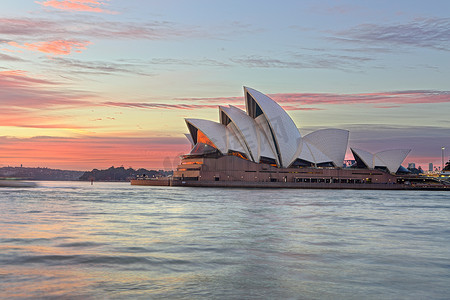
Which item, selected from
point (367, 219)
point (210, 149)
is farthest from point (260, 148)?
point (367, 219)

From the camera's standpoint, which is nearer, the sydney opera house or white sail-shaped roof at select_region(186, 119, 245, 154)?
the sydney opera house

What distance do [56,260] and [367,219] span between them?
21.1 meters

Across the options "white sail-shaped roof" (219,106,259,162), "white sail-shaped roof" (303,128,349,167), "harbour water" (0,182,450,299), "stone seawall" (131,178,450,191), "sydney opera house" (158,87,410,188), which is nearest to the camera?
"harbour water" (0,182,450,299)

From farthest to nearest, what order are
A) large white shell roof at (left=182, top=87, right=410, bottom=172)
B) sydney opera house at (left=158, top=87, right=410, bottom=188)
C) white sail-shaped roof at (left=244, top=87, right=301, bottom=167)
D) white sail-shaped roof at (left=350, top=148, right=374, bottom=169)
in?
1. white sail-shaped roof at (left=350, top=148, right=374, bottom=169)
2. sydney opera house at (left=158, top=87, right=410, bottom=188)
3. large white shell roof at (left=182, top=87, right=410, bottom=172)
4. white sail-shaped roof at (left=244, top=87, right=301, bottom=167)

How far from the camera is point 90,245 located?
18172 millimetres

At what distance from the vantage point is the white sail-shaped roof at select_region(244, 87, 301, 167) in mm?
89938

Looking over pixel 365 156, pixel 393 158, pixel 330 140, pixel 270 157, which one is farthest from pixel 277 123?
pixel 393 158

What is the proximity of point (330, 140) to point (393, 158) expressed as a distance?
16.8 meters

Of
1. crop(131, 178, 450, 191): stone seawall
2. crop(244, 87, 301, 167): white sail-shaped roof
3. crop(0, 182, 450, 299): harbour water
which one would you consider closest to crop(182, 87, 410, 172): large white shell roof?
crop(244, 87, 301, 167): white sail-shaped roof

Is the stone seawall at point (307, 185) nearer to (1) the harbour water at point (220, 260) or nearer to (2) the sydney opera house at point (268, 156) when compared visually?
(2) the sydney opera house at point (268, 156)

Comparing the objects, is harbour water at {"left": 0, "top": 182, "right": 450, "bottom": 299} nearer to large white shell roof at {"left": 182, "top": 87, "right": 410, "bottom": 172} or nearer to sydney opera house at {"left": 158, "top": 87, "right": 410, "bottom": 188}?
large white shell roof at {"left": 182, "top": 87, "right": 410, "bottom": 172}

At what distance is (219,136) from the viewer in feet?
323

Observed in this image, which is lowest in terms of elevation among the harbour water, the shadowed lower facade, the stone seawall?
the harbour water

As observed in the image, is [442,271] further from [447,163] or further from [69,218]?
[447,163]
